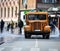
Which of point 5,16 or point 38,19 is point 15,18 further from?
point 38,19

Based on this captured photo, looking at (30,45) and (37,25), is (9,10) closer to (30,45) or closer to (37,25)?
(37,25)

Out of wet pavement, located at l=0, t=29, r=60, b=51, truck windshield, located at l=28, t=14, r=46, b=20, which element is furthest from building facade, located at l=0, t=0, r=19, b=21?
wet pavement, located at l=0, t=29, r=60, b=51

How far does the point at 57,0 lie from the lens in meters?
63.8

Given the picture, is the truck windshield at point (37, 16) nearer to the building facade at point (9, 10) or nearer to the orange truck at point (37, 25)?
the orange truck at point (37, 25)

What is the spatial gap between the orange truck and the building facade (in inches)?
1325

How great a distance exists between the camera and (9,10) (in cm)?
7806

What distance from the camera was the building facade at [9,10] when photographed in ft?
241

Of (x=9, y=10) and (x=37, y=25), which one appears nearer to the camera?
(x=37, y=25)

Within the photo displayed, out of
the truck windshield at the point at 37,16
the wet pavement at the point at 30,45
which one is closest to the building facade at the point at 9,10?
the truck windshield at the point at 37,16

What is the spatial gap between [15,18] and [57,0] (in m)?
11.9

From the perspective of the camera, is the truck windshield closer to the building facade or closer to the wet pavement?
the wet pavement

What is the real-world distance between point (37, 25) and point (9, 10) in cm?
Answer: 4185

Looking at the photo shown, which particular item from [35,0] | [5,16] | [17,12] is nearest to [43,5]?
[35,0]

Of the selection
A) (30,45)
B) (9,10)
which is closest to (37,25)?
(30,45)
